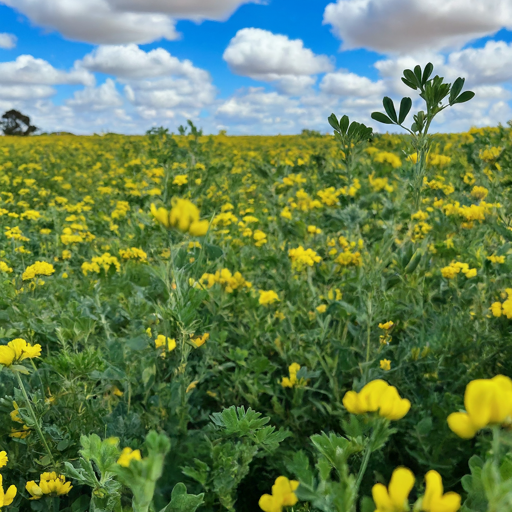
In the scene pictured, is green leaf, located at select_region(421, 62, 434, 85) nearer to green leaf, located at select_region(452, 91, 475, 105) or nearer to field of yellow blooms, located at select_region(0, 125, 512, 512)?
green leaf, located at select_region(452, 91, 475, 105)

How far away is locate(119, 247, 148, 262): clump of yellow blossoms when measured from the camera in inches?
115

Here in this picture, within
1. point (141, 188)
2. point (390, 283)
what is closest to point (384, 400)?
point (390, 283)

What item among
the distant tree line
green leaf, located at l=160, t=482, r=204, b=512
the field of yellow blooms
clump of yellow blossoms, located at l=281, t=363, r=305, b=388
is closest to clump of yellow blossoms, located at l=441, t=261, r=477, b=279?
the field of yellow blooms

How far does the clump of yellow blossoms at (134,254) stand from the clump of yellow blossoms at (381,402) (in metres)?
2.43

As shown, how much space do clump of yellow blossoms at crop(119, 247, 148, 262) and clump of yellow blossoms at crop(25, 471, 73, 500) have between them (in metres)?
1.72

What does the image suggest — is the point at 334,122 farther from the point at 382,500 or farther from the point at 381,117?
the point at 382,500

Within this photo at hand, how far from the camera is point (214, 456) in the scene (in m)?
1.32

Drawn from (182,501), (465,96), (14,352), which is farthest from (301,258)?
(182,501)

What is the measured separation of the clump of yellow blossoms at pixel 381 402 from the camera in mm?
643

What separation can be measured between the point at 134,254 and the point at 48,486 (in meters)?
1.82

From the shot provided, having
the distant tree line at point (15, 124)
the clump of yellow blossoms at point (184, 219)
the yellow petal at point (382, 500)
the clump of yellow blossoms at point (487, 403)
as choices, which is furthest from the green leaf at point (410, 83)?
the distant tree line at point (15, 124)

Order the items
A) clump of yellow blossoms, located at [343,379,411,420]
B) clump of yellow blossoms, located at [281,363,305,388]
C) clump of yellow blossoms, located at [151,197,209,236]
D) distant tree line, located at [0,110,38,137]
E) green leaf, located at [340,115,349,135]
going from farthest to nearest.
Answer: distant tree line, located at [0,110,38,137]
clump of yellow blossoms, located at [281,363,305,388]
green leaf, located at [340,115,349,135]
clump of yellow blossoms, located at [151,197,209,236]
clump of yellow blossoms, located at [343,379,411,420]

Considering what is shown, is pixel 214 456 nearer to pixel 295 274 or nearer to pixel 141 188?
pixel 295 274

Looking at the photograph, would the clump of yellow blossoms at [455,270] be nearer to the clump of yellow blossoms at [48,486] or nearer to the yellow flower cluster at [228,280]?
the yellow flower cluster at [228,280]
